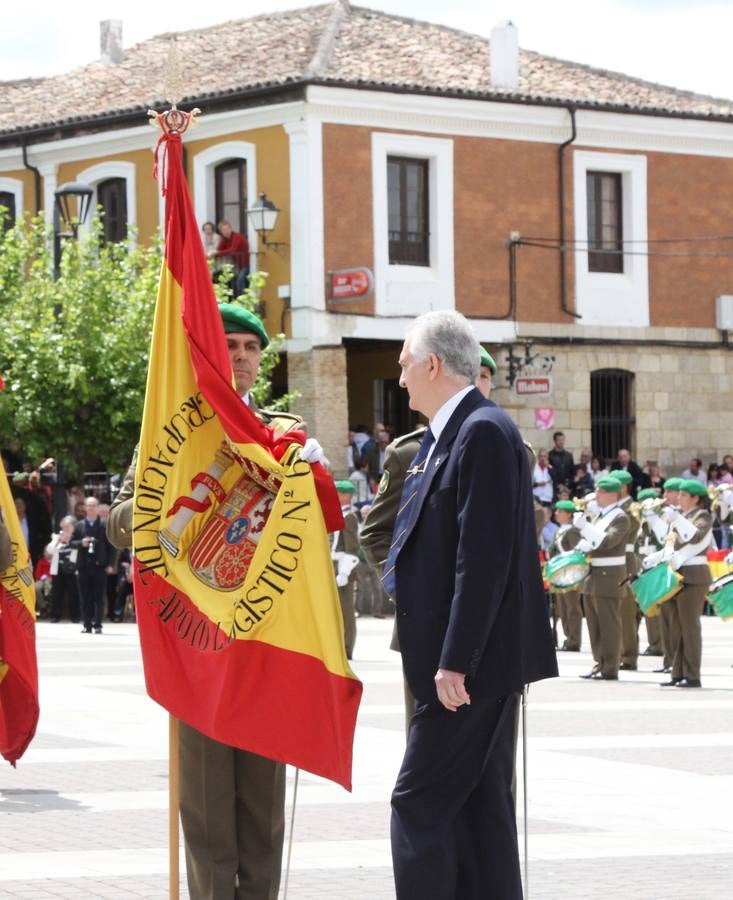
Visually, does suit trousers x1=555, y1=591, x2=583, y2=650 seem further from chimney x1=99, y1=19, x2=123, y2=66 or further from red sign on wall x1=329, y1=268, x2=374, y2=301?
chimney x1=99, y1=19, x2=123, y2=66

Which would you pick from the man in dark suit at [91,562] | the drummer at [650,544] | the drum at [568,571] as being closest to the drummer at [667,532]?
the drummer at [650,544]

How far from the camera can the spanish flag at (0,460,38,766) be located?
10023 mm

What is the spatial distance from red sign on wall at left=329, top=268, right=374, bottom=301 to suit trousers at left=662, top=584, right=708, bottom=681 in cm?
1622

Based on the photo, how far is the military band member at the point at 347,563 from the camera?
1923 cm

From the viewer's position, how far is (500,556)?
231 inches

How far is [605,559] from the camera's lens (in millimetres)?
19625

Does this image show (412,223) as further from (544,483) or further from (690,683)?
(690,683)

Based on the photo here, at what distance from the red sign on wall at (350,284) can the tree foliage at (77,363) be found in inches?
97.1

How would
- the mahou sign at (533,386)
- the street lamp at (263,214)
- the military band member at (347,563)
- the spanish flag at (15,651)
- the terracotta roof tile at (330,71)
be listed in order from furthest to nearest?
the terracotta roof tile at (330,71) → the mahou sign at (533,386) → the street lamp at (263,214) → the military band member at (347,563) → the spanish flag at (15,651)

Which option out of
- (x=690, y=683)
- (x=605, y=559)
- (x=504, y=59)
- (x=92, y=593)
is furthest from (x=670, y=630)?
(x=504, y=59)

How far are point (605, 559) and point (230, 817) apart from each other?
13482mm

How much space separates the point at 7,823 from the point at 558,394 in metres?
27.6

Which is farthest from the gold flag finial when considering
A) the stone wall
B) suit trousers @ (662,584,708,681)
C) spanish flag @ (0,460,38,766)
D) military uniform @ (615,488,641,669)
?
the stone wall

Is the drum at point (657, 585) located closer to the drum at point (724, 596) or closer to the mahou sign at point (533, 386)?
the drum at point (724, 596)
